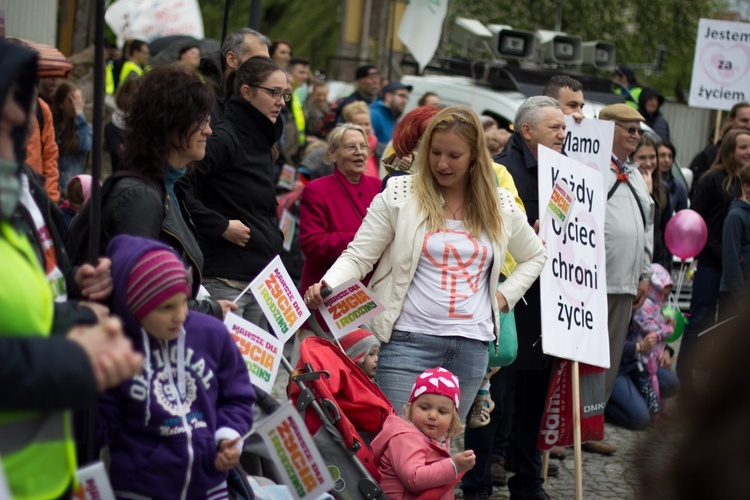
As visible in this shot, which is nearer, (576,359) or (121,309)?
(121,309)

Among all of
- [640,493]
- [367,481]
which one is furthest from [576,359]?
[640,493]

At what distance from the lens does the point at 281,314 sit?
4.73m

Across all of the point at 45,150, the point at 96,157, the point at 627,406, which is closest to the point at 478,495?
the point at 627,406

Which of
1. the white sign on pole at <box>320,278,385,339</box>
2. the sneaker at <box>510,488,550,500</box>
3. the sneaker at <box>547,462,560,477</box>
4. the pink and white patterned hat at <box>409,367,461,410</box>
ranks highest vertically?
the white sign on pole at <box>320,278,385,339</box>

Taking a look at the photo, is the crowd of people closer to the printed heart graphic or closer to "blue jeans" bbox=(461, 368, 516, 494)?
"blue jeans" bbox=(461, 368, 516, 494)

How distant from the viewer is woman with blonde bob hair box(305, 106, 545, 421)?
16.4ft

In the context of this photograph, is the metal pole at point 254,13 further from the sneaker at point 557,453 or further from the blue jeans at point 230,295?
the sneaker at point 557,453

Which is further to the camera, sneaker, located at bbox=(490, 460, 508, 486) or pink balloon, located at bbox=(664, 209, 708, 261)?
pink balloon, located at bbox=(664, 209, 708, 261)

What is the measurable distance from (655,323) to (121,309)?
225 inches

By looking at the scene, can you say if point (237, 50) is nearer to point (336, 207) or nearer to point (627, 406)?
point (336, 207)

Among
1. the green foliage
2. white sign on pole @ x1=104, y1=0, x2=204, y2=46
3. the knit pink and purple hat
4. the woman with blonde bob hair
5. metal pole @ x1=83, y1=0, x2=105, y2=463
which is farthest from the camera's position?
the green foliage

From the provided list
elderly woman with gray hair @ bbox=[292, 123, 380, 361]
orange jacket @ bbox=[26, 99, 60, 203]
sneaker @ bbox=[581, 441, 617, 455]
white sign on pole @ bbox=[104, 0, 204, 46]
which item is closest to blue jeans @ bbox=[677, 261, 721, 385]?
sneaker @ bbox=[581, 441, 617, 455]

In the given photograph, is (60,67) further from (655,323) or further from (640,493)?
(655,323)

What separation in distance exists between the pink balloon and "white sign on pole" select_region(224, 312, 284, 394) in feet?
17.4
